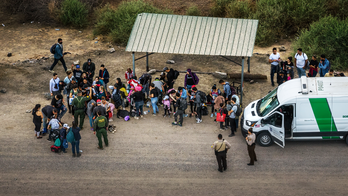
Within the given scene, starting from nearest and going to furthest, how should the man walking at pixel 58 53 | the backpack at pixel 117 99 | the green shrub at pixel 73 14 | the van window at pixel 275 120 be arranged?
the van window at pixel 275 120 < the backpack at pixel 117 99 < the man walking at pixel 58 53 < the green shrub at pixel 73 14

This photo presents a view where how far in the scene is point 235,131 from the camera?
49.6 ft

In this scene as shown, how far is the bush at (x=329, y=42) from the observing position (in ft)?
64.6

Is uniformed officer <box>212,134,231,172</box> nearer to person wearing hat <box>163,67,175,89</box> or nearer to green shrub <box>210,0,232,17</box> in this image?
person wearing hat <box>163,67,175,89</box>

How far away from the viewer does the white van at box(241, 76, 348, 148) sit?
43.6ft

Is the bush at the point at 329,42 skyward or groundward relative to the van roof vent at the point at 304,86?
skyward

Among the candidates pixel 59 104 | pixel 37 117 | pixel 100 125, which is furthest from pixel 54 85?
pixel 100 125

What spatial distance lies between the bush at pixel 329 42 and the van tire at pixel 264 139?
7522 mm

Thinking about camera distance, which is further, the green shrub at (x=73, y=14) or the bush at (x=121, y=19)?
the green shrub at (x=73, y=14)

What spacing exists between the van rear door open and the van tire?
18cm

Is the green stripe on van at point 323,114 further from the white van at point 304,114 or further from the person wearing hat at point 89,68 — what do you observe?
the person wearing hat at point 89,68

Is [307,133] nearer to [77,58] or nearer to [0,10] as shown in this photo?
[77,58]

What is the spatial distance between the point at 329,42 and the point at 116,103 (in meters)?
10.9

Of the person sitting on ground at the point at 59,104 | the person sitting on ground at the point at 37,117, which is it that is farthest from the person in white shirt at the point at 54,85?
the person sitting on ground at the point at 37,117

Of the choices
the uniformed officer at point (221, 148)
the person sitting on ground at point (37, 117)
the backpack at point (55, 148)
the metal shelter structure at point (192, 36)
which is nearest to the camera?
the uniformed officer at point (221, 148)
